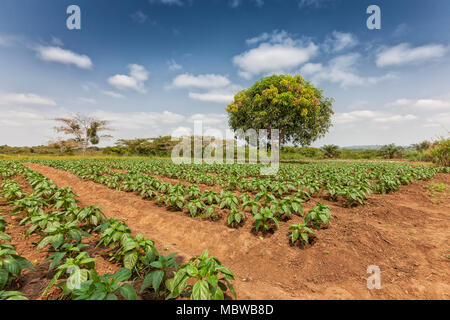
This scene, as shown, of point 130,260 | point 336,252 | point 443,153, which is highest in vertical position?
point 443,153

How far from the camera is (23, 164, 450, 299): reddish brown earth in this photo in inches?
100

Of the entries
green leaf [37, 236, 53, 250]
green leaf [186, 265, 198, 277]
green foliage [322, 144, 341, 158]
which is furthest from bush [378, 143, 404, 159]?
green leaf [37, 236, 53, 250]

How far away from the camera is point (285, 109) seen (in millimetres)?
21828

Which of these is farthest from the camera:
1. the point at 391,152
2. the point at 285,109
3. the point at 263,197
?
the point at 391,152

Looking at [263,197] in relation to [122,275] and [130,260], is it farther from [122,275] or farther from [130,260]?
[122,275]

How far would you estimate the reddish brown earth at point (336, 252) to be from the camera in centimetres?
255

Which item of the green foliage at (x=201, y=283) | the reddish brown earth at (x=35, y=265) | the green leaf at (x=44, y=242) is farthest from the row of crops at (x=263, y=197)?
the green leaf at (x=44, y=242)

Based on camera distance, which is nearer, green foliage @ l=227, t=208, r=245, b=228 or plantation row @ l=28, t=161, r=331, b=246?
plantation row @ l=28, t=161, r=331, b=246

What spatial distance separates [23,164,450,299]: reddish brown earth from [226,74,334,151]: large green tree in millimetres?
17283

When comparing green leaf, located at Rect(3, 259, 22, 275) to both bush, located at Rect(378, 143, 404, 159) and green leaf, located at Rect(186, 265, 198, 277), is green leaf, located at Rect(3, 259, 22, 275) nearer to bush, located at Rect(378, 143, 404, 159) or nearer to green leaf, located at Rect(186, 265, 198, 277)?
green leaf, located at Rect(186, 265, 198, 277)

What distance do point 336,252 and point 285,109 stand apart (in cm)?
2054

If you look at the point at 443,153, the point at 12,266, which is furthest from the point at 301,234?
the point at 443,153
